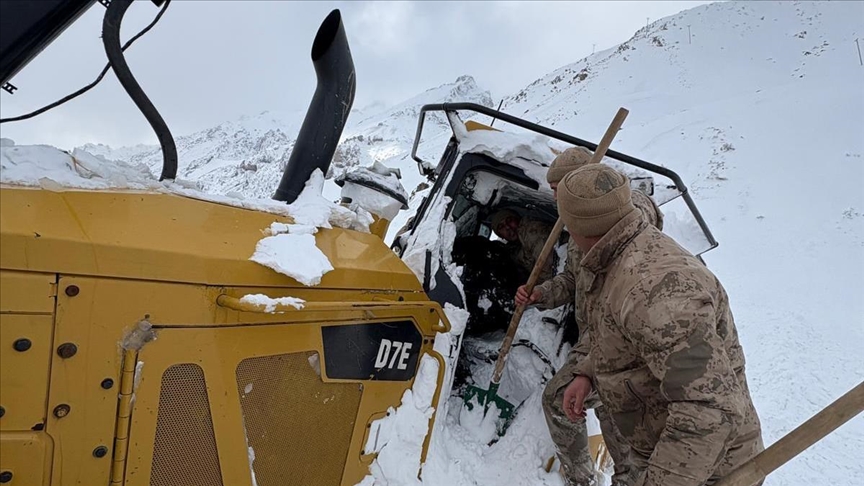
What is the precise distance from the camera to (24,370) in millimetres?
1257

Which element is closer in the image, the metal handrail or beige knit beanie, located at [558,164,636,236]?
beige knit beanie, located at [558,164,636,236]

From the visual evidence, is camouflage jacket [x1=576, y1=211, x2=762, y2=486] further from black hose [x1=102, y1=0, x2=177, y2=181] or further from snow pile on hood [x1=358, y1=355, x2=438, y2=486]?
black hose [x1=102, y1=0, x2=177, y2=181]

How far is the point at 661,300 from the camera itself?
5.26ft

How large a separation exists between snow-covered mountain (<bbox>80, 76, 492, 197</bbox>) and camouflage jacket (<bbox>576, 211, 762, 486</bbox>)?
4.74 feet

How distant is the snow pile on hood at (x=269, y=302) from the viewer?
5.24 feet

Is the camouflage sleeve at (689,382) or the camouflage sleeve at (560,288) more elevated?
the camouflage sleeve at (689,382)

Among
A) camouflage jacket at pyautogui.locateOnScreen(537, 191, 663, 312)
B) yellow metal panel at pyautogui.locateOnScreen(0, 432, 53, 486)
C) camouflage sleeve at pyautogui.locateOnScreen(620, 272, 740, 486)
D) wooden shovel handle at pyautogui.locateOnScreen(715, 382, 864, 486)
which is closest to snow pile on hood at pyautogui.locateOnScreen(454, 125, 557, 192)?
camouflage jacket at pyautogui.locateOnScreen(537, 191, 663, 312)

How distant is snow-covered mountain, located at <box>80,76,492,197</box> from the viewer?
19.4m

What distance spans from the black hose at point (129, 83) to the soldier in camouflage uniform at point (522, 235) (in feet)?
8.87

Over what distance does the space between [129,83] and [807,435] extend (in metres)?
2.35

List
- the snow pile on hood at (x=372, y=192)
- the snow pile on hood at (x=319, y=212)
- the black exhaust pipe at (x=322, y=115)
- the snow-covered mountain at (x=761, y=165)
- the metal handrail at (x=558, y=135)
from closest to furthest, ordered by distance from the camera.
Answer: the snow pile on hood at (x=319, y=212) < the black exhaust pipe at (x=322, y=115) < the snow pile on hood at (x=372, y=192) < the metal handrail at (x=558, y=135) < the snow-covered mountain at (x=761, y=165)

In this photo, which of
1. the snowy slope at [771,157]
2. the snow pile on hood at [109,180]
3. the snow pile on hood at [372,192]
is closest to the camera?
the snow pile on hood at [109,180]

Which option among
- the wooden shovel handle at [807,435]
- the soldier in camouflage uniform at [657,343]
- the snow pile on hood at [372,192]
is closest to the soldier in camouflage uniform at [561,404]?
the soldier in camouflage uniform at [657,343]

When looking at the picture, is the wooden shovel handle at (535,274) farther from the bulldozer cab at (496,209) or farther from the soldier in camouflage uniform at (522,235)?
the soldier in camouflage uniform at (522,235)
